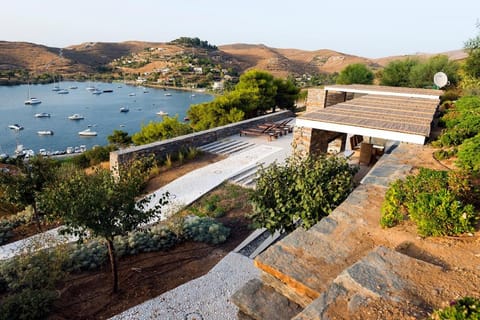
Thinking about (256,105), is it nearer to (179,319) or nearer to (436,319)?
(179,319)

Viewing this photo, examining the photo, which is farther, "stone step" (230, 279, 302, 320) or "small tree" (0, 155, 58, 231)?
"small tree" (0, 155, 58, 231)

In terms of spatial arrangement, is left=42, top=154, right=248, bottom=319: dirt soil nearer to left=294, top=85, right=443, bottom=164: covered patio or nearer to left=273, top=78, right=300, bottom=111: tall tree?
left=294, top=85, right=443, bottom=164: covered patio

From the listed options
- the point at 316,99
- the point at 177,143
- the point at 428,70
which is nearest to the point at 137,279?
the point at 177,143

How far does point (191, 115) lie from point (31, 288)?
45.2 ft

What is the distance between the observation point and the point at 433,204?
8.41 feet

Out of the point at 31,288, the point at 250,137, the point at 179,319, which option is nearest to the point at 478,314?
the point at 179,319

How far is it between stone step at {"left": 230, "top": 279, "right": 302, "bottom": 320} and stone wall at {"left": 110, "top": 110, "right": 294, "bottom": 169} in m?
6.91

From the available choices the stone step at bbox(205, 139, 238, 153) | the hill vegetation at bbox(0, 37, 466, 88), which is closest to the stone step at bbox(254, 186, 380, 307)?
the stone step at bbox(205, 139, 238, 153)

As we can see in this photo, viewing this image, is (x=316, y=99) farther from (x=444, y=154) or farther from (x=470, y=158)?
(x=470, y=158)

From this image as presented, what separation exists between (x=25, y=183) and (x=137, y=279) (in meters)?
4.20

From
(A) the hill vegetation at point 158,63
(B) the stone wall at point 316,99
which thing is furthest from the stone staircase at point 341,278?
(A) the hill vegetation at point 158,63

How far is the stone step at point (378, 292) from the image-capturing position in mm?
1628

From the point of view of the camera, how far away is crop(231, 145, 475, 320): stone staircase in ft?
5.50

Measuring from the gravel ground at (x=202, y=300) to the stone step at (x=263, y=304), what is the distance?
1.75m
